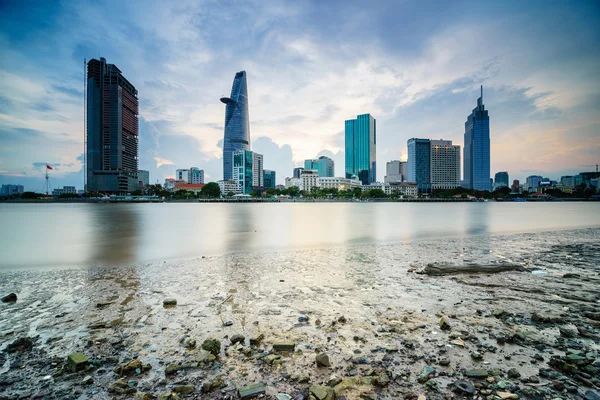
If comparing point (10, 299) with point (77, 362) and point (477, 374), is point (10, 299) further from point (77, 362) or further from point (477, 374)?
point (477, 374)

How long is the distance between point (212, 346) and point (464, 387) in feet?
13.8

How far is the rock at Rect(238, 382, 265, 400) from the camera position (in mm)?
4004

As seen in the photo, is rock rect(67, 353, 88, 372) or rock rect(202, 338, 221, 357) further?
rock rect(202, 338, 221, 357)

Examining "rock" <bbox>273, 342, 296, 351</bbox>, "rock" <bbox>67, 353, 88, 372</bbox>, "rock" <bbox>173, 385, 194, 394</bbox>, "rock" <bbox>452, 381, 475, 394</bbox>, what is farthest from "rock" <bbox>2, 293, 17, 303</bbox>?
"rock" <bbox>452, 381, 475, 394</bbox>

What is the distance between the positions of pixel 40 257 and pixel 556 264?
27.9 m

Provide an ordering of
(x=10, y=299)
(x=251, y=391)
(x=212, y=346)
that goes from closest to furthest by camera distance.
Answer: (x=251, y=391), (x=212, y=346), (x=10, y=299)

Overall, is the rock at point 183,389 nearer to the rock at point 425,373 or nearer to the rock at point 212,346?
the rock at point 212,346

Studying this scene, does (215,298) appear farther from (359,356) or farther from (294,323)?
(359,356)

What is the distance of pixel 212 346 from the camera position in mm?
5266

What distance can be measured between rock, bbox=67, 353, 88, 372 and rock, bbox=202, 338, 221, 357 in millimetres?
1929

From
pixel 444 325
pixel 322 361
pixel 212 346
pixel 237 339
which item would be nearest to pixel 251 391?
pixel 322 361

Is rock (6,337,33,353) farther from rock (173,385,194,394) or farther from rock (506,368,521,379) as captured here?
rock (506,368,521,379)

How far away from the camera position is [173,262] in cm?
1487

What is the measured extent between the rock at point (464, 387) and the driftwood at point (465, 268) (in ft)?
24.0
